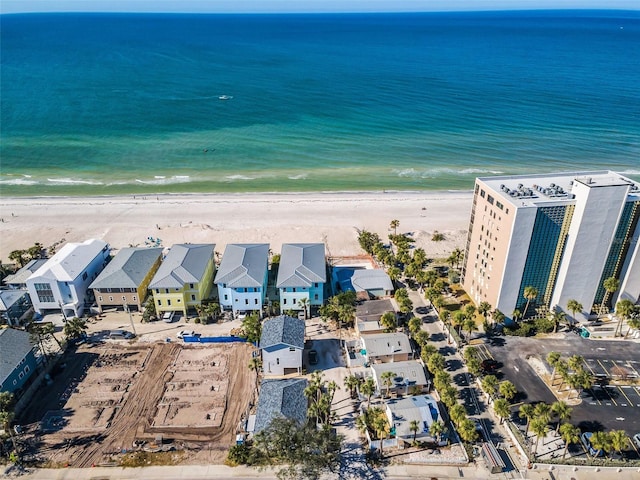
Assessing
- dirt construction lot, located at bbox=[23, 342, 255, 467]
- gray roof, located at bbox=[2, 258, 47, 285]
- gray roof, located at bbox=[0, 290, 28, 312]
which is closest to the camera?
dirt construction lot, located at bbox=[23, 342, 255, 467]

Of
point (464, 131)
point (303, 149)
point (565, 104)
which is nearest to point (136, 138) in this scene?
point (303, 149)

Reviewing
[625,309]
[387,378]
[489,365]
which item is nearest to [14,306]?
[387,378]

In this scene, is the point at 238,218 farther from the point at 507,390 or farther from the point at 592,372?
the point at 592,372

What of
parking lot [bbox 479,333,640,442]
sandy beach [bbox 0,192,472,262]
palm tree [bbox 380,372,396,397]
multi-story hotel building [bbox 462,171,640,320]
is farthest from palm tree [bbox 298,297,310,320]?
multi-story hotel building [bbox 462,171,640,320]

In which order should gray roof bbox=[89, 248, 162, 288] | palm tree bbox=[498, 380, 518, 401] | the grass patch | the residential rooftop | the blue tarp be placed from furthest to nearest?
1. gray roof bbox=[89, 248, 162, 288]
2. the blue tarp
3. the residential rooftop
4. palm tree bbox=[498, 380, 518, 401]
5. the grass patch

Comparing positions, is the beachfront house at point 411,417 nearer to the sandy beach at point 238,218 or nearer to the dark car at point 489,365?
the dark car at point 489,365

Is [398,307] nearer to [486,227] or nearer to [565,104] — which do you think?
[486,227]

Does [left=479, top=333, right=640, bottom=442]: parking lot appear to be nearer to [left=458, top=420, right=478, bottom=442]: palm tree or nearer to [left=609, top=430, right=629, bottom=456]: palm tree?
[left=609, top=430, right=629, bottom=456]: palm tree

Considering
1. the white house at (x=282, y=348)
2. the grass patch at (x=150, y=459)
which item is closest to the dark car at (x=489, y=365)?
the white house at (x=282, y=348)
